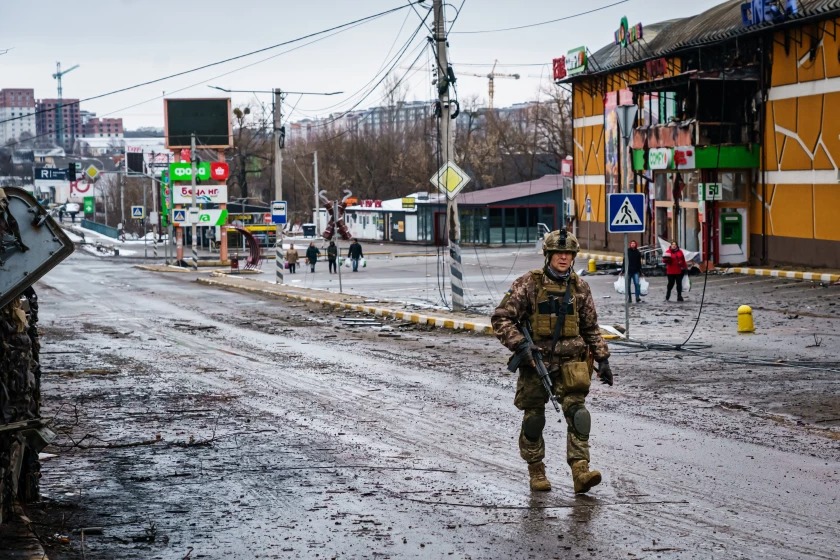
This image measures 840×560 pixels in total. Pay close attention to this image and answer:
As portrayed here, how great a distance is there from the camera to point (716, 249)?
4306cm

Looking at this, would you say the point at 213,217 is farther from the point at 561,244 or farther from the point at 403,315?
the point at 561,244

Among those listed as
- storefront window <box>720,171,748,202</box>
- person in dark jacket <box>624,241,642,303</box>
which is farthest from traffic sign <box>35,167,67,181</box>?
person in dark jacket <box>624,241,642,303</box>

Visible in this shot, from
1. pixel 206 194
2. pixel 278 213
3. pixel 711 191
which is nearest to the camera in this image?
pixel 711 191

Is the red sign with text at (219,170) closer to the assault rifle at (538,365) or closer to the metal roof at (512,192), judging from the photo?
the metal roof at (512,192)

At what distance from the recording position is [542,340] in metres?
9.02

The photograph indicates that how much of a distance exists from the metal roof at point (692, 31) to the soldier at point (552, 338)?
3016 centimetres

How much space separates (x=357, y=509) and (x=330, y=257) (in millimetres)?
41751

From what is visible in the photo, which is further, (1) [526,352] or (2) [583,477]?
(1) [526,352]

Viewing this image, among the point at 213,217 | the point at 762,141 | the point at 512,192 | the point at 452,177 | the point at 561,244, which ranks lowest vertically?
the point at 561,244

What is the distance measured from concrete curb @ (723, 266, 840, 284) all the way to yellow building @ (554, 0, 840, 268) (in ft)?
4.46

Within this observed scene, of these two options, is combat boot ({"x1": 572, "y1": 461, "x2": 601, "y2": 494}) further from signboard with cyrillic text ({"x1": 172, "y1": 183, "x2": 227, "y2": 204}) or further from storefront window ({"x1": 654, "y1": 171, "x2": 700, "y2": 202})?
signboard with cyrillic text ({"x1": 172, "y1": 183, "x2": 227, "y2": 204})

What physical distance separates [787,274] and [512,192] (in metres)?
40.8

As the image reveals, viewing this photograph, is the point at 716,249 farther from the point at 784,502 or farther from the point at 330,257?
the point at 784,502

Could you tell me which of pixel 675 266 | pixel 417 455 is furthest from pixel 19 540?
pixel 675 266
